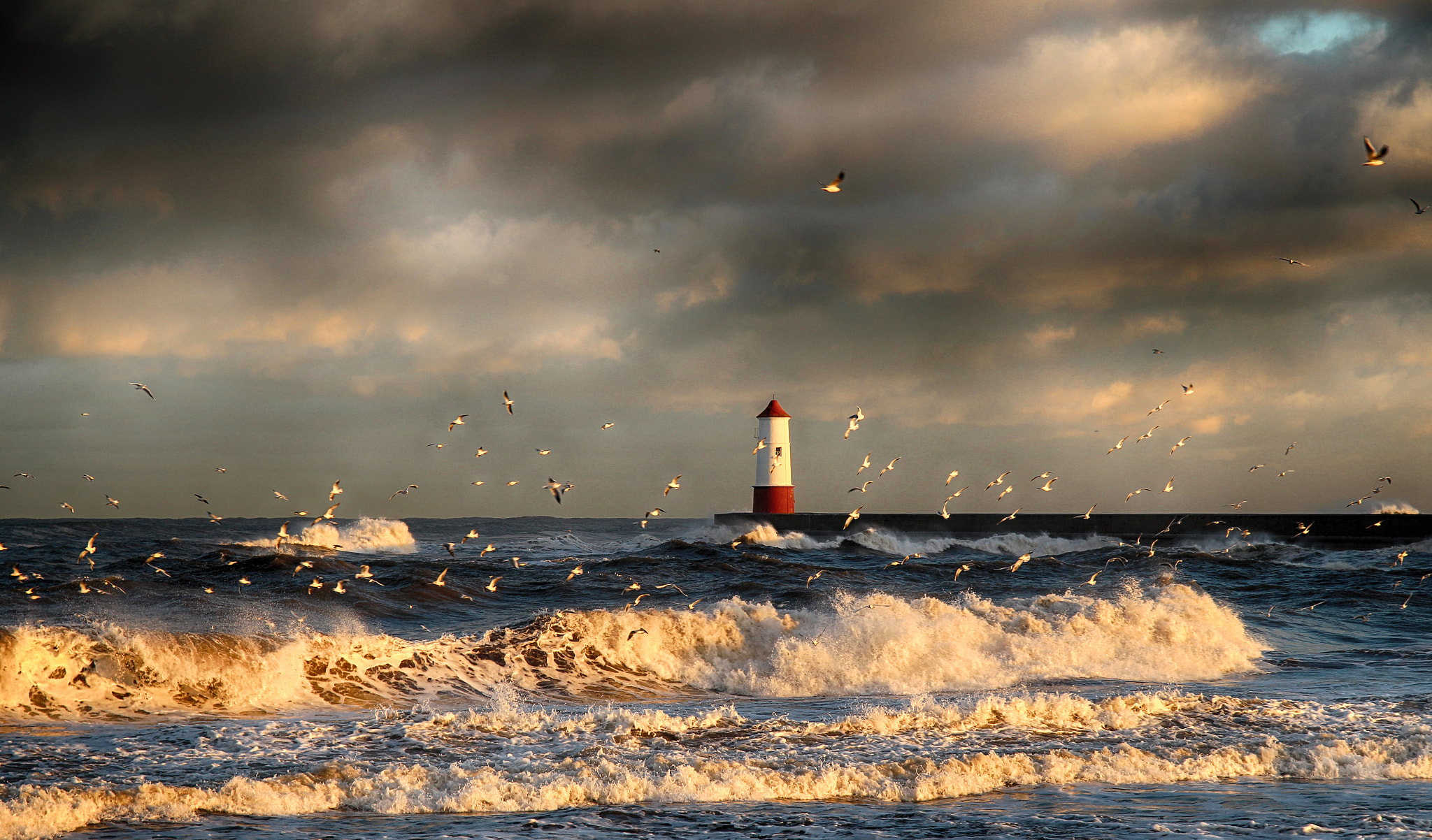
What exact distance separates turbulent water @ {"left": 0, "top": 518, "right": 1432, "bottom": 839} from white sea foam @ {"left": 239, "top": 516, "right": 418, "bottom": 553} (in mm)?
16384

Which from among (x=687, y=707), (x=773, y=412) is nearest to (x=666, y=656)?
(x=687, y=707)

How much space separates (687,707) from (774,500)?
3075cm

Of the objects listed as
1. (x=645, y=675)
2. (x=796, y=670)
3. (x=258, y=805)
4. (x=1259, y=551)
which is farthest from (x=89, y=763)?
(x=1259, y=551)

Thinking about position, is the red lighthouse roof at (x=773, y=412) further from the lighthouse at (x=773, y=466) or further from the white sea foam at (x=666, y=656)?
the white sea foam at (x=666, y=656)

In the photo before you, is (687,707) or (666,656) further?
(666,656)

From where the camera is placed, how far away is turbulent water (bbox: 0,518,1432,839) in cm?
706

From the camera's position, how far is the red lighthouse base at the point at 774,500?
41375mm

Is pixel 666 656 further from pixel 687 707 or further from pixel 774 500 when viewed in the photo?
pixel 774 500

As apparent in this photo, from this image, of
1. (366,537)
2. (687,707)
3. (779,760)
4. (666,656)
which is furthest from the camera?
(366,537)

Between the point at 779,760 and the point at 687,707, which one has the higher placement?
the point at 779,760

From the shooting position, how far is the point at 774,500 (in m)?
41.4

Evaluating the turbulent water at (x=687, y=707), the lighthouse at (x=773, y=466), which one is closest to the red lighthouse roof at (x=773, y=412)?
the lighthouse at (x=773, y=466)

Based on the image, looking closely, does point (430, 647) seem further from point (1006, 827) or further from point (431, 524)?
point (431, 524)

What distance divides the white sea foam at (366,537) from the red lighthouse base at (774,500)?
1313 cm
